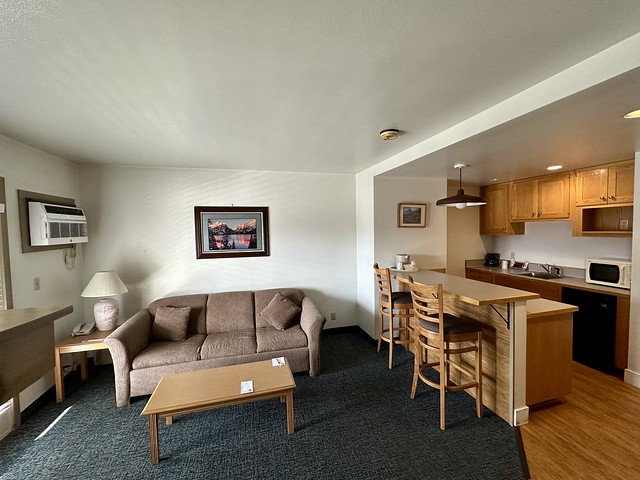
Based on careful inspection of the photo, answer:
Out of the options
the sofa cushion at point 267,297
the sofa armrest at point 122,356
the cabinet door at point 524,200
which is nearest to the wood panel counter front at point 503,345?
the sofa cushion at point 267,297

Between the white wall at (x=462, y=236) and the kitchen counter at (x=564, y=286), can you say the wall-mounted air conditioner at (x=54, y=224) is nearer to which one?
the white wall at (x=462, y=236)

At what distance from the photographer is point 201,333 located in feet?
10.6

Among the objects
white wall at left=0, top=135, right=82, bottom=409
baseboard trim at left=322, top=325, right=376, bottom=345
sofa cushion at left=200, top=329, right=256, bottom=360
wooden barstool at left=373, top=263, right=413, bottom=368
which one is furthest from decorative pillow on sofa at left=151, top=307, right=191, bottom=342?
wooden barstool at left=373, top=263, right=413, bottom=368

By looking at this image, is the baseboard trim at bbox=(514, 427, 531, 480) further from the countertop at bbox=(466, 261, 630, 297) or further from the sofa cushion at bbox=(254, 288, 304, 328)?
the sofa cushion at bbox=(254, 288, 304, 328)

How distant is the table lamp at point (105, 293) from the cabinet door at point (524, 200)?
5.40 meters

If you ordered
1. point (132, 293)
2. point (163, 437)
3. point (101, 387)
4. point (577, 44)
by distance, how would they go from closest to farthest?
point (577, 44) < point (163, 437) < point (101, 387) < point (132, 293)

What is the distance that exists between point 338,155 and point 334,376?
245cm

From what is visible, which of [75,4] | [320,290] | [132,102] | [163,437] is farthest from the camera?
[320,290]

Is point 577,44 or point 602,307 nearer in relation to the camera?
point 577,44

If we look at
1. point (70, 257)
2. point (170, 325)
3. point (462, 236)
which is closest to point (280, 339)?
point (170, 325)

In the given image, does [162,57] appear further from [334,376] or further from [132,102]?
[334,376]

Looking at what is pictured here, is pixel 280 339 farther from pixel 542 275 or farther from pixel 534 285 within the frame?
pixel 542 275

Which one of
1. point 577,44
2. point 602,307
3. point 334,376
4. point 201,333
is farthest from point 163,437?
point 602,307

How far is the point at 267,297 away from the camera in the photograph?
11.8 feet
